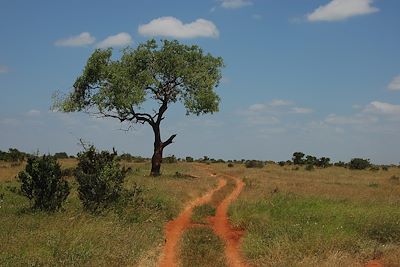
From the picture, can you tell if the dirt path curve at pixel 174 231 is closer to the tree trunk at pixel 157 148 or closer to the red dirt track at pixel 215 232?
the red dirt track at pixel 215 232

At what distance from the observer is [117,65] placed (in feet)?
125

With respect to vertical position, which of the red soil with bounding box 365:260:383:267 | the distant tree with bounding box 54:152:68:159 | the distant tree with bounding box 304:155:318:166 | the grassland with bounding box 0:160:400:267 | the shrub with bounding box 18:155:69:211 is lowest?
the red soil with bounding box 365:260:383:267

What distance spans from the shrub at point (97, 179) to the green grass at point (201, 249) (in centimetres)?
387

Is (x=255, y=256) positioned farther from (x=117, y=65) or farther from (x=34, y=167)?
(x=117, y=65)

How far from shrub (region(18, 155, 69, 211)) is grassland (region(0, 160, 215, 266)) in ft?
1.83

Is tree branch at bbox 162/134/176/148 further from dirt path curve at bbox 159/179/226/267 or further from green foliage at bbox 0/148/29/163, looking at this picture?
green foliage at bbox 0/148/29/163

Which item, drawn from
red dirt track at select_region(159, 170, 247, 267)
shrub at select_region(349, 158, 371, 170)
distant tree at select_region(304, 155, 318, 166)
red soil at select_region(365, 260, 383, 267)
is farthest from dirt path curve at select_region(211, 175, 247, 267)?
distant tree at select_region(304, 155, 318, 166)

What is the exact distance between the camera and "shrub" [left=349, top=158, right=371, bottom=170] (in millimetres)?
69694

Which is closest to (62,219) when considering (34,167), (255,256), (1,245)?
(34,167)

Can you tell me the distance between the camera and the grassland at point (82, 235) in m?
11.5

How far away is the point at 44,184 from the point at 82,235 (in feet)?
18.4

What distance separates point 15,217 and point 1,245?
4673mm

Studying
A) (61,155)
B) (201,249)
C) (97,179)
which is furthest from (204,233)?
(61,155)

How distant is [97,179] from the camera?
18.7 metres
